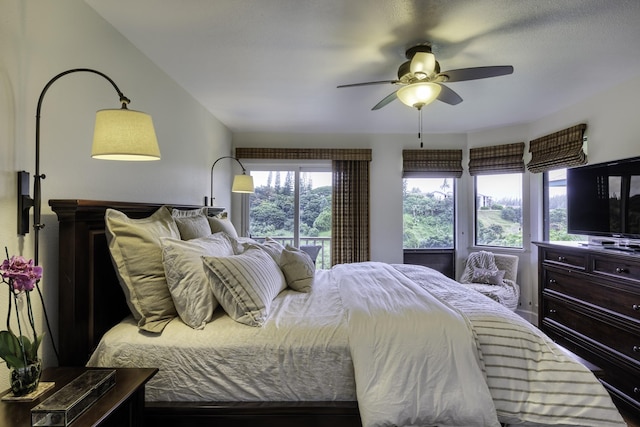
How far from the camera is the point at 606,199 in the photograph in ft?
8.55

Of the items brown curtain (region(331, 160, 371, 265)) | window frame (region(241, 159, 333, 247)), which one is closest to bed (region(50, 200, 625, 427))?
brown curtain (region(331, 160, 371, 265))

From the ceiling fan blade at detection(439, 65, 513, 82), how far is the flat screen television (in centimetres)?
128

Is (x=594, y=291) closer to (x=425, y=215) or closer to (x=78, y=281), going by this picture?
(x=425, y=215)

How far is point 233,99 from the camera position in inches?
125

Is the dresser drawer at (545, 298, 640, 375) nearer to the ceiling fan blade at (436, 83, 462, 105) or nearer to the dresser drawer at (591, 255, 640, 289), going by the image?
the dresser drawer at (591, 255, 640, 289)

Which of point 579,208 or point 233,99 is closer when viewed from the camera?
point 579,208

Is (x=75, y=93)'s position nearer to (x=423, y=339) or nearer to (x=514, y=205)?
(x=423, y=339)

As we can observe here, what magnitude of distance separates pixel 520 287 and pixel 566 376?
3093 mm

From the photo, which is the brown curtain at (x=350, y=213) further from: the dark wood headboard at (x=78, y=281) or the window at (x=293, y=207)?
the dark wood headboard at (x=78, y=281)

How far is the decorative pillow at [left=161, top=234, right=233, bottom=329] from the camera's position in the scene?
5.07 ft

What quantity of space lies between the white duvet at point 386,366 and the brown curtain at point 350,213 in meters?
2.93

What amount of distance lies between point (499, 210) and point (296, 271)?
3.42 metres

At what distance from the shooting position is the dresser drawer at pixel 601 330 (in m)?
2.12

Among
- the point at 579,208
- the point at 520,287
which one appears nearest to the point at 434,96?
the point at 579,208
